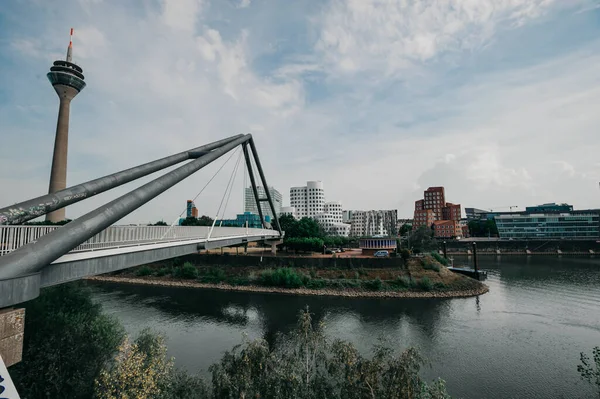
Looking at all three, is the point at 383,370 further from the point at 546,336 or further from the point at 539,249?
the point at 539,249

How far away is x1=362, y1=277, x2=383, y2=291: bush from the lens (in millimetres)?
34750

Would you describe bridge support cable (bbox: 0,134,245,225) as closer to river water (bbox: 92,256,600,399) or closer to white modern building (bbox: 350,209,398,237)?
river water (bbox: 92,256,600,399)

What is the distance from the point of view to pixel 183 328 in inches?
944

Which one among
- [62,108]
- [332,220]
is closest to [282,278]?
[62,108]

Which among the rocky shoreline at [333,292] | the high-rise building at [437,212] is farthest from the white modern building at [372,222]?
the rocky shoreline at [333,292]

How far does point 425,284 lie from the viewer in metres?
34.2

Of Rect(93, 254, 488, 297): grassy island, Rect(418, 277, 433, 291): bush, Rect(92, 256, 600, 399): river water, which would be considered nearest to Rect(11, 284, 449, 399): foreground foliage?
Rect(92, 256, 600, 399): river water

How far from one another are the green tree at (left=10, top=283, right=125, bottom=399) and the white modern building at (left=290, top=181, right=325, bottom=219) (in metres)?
107

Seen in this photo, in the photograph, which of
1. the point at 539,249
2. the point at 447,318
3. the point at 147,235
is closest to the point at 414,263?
the point at 447,318

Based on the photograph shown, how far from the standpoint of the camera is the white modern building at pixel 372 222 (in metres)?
114

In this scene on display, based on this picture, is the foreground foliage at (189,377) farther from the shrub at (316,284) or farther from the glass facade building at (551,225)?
the glass facade building at (551,225)

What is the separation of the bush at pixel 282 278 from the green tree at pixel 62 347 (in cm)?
2278

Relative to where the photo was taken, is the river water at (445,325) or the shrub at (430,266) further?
the shrub at (430,266)

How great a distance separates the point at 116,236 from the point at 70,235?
15.0 feet
